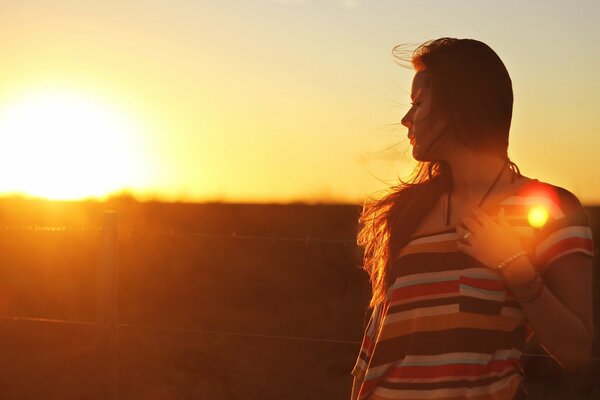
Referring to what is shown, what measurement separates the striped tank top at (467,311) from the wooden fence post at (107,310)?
13.8 ft

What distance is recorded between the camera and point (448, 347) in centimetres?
180

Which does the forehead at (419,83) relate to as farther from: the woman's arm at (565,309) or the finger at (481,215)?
the woman's arm at (565,309)

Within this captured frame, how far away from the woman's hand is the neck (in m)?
0.11

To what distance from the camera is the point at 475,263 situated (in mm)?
1773

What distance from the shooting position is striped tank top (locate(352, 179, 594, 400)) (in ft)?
5.71

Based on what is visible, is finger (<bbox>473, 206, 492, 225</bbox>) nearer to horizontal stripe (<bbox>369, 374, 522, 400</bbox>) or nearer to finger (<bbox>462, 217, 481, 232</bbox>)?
finger (<bbox>462, 217, 481, 232</bbox>)

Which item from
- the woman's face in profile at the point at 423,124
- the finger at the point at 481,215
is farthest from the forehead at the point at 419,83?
the finger at the point at 481,215

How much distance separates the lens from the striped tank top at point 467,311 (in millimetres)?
1741

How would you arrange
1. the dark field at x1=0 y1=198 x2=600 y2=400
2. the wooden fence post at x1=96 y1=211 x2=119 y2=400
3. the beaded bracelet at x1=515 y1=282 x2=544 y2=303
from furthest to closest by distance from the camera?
1. the dark field at x1=0 y1=198 x2=600 y2=400
2. the wooden fence post at x1=96 y1=211 x2=119 y2=400
3. the beaded bracelet at x1=515 y1=282 x2=544 y2=303

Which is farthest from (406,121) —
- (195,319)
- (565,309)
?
(195,319)

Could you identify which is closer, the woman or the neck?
the woman

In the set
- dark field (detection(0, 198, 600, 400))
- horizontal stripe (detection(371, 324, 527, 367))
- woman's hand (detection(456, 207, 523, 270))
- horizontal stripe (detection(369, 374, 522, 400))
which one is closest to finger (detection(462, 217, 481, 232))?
woman's hand (detection(456, 207, 523, 270))

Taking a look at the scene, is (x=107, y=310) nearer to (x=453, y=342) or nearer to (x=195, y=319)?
(x=453, y=342)

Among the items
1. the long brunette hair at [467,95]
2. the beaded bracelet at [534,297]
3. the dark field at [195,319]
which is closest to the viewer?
the beaded bracelet at [534,297]
